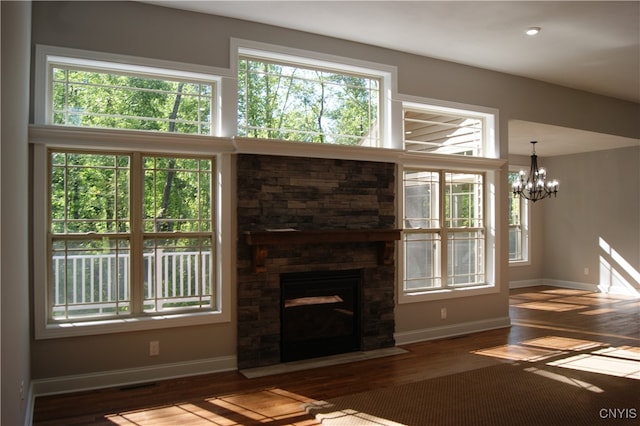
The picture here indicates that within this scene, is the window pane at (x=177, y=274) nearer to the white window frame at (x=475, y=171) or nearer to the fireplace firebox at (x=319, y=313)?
the fireplace firebox at (x=319, y=313)

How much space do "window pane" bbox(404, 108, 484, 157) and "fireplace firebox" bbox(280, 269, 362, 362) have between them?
180 cm

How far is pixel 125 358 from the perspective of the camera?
390 cm

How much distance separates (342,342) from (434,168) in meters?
2.32

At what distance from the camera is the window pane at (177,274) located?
409 cm

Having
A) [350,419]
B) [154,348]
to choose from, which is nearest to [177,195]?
[154,348]

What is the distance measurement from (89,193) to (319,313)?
7.81 feet

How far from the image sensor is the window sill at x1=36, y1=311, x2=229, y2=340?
3.63 metres

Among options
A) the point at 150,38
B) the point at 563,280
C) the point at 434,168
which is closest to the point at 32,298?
the point at 150,38

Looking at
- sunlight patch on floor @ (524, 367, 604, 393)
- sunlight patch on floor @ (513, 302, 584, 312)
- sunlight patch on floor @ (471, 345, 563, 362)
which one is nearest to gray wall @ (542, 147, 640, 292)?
sunlight patch on floor @ (513, 302, 584, 312)

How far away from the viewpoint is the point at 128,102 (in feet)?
13.4

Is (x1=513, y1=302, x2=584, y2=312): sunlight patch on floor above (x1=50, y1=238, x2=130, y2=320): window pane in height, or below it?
below

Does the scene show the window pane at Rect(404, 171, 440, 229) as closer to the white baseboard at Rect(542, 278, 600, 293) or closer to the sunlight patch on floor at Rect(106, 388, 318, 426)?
the sunlight patch on floor at Rect(106, 388, 318, 426)

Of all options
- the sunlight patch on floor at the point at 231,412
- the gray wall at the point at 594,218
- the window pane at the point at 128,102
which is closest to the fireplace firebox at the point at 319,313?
the sunlight patch on floor at the point at 231,412

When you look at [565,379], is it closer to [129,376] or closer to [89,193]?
[129,376]
